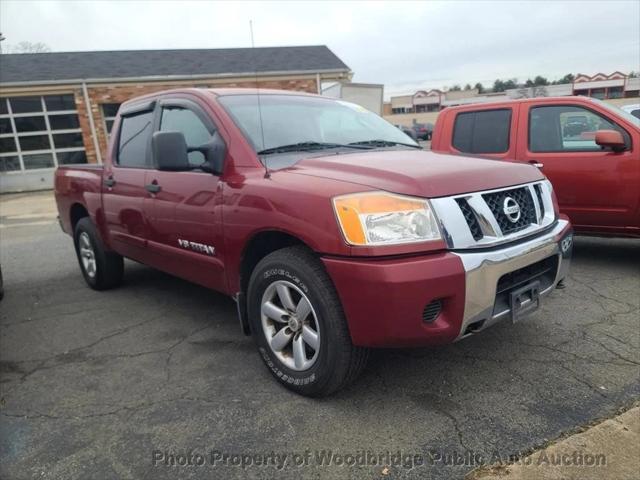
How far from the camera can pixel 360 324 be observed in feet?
7.61

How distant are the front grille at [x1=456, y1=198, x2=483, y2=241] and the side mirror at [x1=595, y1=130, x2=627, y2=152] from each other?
3.00m

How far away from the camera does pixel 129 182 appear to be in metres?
4.09

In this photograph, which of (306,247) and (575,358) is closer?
(306,247)

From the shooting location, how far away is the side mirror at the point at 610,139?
4590mm

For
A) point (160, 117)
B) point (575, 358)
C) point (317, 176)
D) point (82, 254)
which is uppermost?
point (160, 117)

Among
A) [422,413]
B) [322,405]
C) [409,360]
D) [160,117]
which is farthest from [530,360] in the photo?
[160,117]

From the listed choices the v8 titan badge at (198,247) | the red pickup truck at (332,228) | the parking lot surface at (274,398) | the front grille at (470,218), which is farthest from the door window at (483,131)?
the v8 titan badge at (198,247)

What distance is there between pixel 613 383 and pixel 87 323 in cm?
389

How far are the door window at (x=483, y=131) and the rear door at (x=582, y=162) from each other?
218 mm

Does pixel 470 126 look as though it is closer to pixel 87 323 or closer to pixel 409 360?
pixel 409 360

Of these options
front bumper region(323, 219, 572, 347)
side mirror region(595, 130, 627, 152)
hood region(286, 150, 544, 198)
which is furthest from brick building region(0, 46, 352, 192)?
front bumper region(323, 219, 572, 347)

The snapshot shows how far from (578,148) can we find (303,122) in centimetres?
317

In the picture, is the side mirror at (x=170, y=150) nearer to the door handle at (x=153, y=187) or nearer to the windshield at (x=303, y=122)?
the windshield at (x=303, y=122)

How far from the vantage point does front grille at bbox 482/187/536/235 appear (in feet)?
8.39
